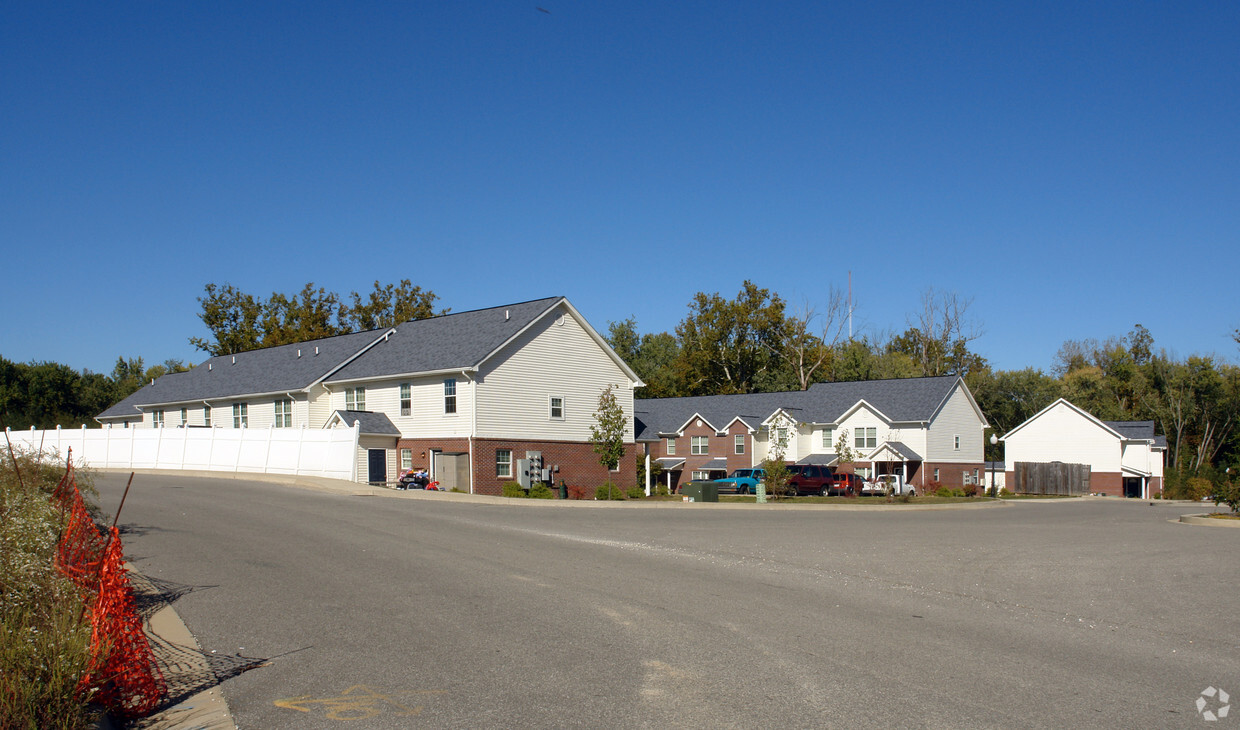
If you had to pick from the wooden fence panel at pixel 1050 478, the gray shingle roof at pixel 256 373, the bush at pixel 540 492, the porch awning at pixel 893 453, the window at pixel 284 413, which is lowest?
the wooden fence panel at pixel 1050 478

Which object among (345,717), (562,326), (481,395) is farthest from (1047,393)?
(345,717)

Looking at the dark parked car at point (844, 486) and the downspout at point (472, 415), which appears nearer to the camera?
the downspout at point (472, 415)

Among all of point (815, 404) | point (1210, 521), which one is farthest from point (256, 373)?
point (1210, 521)

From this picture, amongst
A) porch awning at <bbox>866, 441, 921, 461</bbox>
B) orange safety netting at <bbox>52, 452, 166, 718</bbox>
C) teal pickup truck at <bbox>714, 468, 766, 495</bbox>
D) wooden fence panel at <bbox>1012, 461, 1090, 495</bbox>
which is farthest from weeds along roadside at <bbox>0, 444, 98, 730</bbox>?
wooden fence panel at <bbox>1012, 461, 1090, 495</bbox>

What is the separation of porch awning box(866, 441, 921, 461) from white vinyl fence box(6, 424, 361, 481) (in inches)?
1306

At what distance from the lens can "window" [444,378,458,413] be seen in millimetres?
40469

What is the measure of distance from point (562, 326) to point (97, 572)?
1440 inches

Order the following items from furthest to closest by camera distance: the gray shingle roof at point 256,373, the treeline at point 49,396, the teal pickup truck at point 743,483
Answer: the treeline at point 49,396 < the teal pickup truck at point 743,483 < the gray shingle roof at point 256,373

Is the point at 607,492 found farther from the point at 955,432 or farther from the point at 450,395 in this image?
the point at 955,432

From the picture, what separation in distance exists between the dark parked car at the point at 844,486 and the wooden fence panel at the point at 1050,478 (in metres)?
18.8

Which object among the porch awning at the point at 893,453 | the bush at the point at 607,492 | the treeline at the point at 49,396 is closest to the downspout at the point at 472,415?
the bush at the point at 607,492

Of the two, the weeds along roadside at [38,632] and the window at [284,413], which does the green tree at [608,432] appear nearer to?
the window at [284,413]

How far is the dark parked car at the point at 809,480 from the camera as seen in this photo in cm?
5056

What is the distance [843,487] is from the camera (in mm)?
51938
